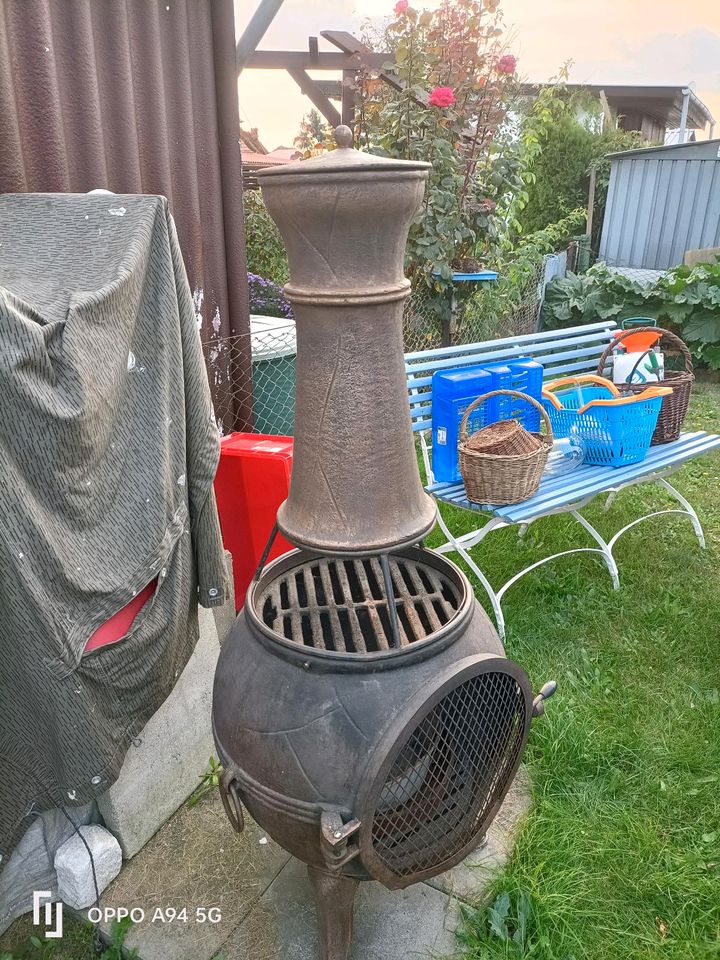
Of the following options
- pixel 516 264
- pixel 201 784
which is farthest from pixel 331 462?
pixel 516 264

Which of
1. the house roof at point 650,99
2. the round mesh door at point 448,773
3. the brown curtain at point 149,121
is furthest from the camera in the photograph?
the house roof at point 650,99

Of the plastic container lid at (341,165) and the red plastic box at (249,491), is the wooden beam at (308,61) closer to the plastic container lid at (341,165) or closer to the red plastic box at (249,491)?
the red plastic box at (249,491)

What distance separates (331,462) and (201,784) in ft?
4.93

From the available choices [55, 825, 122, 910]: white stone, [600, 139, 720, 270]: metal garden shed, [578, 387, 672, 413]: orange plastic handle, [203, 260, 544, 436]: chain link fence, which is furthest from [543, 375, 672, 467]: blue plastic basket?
[600, 139, 720, 270]: metal garden shed

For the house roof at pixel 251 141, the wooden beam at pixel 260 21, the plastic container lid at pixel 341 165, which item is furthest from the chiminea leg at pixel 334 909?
the house roof at pixel 251 141

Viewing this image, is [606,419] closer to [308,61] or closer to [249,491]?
[249,491]

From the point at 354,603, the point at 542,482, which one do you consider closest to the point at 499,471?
the point at 542,482

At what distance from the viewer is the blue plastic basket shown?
344 cm

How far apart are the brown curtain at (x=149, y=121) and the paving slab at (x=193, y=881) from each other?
5.34 feet

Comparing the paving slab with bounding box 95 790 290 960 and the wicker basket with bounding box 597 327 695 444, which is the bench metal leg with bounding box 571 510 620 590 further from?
the paving slab with bounding box 95 790 290 960

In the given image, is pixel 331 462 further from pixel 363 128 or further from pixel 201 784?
pixel 363 128

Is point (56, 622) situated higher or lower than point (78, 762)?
higher

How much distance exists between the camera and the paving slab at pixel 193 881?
6.70 feet

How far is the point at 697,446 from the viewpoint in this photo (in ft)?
12.6
